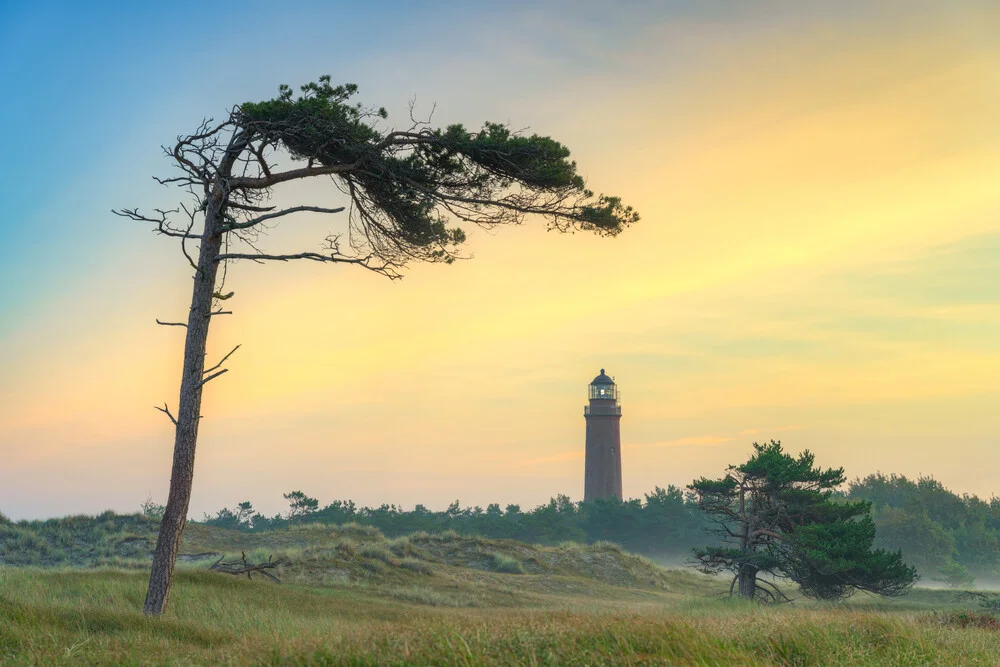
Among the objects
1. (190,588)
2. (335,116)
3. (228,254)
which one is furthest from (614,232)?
(190,588)

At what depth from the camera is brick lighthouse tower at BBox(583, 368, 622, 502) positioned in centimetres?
6303

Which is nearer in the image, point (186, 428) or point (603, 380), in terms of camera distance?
point (186, 428)

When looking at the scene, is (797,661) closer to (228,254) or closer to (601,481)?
(228,254)

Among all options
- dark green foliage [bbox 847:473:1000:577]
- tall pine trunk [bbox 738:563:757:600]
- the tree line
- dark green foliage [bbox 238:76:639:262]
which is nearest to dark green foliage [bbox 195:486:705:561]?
the tree line

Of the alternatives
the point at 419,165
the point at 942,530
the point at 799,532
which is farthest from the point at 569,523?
the point at 419,165

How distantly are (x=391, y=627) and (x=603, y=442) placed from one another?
178 feet

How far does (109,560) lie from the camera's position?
30547 millimetres

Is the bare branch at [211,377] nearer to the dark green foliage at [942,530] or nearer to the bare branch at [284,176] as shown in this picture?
the bare branch at [284,176]

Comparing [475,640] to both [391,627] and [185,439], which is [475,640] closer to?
[391,627]

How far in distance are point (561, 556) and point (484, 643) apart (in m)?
33.7

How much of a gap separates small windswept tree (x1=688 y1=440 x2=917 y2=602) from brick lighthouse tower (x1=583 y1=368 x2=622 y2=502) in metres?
29.6

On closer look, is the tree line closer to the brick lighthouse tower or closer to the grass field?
the brick lighthouse tower

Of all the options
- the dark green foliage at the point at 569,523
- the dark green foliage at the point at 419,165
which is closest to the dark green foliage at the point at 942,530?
the dark green foliage at the point at 569,523

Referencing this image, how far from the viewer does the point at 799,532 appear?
29.1 meters
